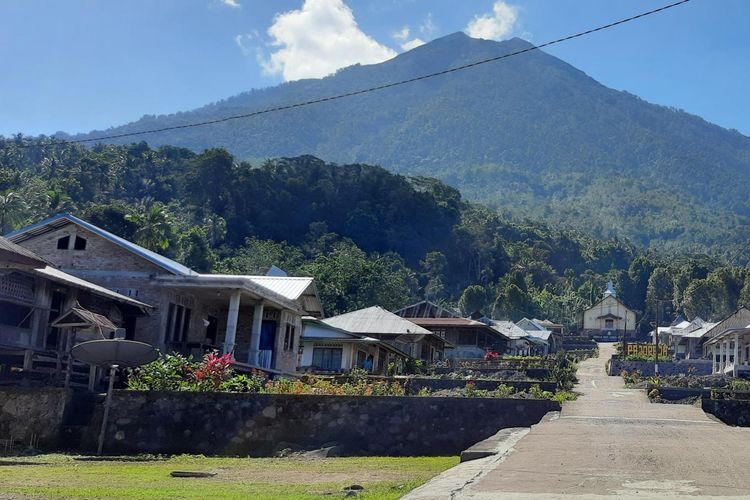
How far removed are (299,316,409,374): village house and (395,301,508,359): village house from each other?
19.9m

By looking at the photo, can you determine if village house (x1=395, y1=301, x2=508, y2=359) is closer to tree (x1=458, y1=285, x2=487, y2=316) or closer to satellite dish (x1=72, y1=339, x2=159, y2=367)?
satellite dish (x1=72, y1=339, x2=159, y2=367)

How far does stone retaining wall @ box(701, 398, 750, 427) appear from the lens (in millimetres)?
19094

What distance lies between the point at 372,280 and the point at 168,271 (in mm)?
46298

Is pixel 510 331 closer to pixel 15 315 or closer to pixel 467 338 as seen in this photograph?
pixel 467 338

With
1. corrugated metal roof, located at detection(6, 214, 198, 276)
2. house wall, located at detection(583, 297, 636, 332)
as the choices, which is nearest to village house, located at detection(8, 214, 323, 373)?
corrugated metal roof, located at detection(6, 214, 198, 276)

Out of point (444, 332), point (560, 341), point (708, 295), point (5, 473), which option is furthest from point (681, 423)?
point (708, 295)

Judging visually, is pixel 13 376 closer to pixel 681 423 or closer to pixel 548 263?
pixel 681 423

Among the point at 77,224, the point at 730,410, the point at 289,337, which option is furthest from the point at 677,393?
the point at 77,224

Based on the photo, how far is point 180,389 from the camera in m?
18.8

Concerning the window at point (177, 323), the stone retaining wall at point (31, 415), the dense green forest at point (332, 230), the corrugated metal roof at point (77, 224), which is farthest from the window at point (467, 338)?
the stone retaining wall at point (31, 415)

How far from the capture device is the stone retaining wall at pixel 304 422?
673 inches

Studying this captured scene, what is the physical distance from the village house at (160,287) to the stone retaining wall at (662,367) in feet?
102

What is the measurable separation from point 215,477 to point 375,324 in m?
32.7

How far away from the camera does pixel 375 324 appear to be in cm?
4481
